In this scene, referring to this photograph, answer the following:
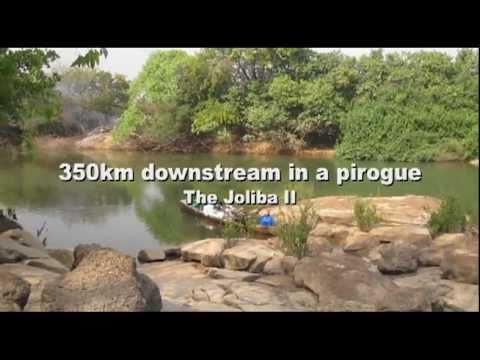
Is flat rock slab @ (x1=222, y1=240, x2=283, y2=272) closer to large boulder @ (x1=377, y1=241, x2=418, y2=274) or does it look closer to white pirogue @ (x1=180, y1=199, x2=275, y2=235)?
large boulder @ (x1=377, y1=241, x2=418, y2=274)

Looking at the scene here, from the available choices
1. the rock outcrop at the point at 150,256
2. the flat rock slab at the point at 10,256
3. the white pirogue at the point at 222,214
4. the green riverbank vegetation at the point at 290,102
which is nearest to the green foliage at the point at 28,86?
the green riverbank vegetation at the point at 290,102

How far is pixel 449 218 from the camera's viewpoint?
6.99 metres

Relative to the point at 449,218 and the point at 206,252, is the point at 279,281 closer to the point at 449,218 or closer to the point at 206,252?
the point at 206,252

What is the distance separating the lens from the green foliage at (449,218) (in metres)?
6.95

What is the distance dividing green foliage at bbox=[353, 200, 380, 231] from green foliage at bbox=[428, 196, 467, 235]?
723 mm

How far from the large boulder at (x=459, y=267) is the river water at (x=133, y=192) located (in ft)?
3.98

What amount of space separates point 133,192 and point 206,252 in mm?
1751

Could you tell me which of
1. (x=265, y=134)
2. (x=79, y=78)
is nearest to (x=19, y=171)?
(x=79, y=78)

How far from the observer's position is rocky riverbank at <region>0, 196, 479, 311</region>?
3.45 m

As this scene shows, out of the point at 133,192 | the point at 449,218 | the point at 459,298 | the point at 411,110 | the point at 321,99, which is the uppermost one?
the point at 321,99

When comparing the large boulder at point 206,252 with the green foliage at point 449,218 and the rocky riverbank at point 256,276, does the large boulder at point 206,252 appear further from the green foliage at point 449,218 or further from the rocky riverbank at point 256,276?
the green foliage at point 449,218

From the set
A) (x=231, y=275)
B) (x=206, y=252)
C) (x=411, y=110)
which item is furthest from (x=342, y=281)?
(x=411, y=110)

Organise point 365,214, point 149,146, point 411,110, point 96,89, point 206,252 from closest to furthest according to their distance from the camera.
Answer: point 206,252, point 411,110, point 365,214, point 149,146, point 96,89

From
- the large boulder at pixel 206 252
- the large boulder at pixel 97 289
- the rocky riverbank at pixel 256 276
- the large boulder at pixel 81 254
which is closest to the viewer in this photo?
the large boulder at pixel 97 289
